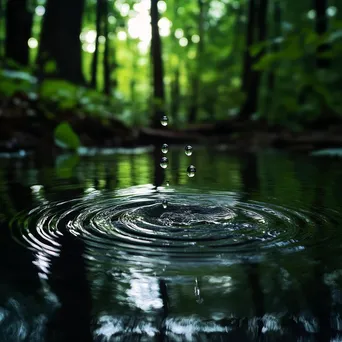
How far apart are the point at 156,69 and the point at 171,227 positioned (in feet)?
33.0

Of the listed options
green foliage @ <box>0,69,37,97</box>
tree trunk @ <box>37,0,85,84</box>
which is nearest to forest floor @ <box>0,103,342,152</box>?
green foliage @ <box>0,69,37,97</box>

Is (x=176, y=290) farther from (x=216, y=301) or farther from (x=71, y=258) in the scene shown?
(x=71, y=258)

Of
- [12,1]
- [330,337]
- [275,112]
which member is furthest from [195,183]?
[275,112]

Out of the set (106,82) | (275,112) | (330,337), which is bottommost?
(330,337)

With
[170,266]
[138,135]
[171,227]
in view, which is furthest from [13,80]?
[170,266]

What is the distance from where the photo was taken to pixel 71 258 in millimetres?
1319

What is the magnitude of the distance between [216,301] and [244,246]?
1.56 feet

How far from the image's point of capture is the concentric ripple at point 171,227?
141 centimetres

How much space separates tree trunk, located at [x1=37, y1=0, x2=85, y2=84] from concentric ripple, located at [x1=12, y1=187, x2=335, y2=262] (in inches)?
315

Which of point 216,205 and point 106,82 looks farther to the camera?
point 106,82

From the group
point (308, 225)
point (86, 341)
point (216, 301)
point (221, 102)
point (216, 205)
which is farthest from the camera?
point (221, 102)

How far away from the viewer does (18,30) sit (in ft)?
26.1

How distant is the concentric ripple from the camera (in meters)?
1.41

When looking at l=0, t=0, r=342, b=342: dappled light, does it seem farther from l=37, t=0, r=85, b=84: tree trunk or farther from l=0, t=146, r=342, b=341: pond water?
l=37, t=0, r=85, b=84: tree trunk
